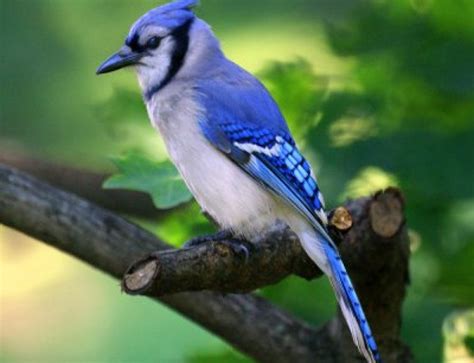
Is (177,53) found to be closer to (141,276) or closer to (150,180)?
(150,180)

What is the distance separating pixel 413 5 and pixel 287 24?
834 mm

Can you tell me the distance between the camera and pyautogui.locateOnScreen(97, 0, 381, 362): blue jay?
2295 mm

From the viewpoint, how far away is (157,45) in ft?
8.29

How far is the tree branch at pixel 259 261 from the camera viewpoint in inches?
89.7

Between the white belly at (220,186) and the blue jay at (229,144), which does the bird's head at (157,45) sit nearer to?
the blue jay at (229,144)

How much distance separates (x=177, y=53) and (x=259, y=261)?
554mm

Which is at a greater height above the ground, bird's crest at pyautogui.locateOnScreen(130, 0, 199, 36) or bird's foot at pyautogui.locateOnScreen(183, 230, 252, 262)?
bird's crest at pyautogui.locateOnScreen(130, 0, 199, 36)

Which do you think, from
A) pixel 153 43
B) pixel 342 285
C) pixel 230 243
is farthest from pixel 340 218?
pixel 153 43

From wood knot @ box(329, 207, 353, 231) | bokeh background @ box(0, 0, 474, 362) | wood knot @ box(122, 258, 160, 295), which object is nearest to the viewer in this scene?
wood knot @ box(122, 258, 160, 295)

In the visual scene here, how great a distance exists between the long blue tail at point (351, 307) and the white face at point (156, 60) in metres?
0.54

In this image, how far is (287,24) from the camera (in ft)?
11.6

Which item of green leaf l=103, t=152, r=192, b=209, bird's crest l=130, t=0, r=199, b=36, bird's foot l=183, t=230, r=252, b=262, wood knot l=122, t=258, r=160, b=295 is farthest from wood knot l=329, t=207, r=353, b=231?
bird's crest l=130, t=0, r=199, b=36

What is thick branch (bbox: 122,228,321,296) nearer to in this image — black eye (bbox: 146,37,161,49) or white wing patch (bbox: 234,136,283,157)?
white wing patch (bbox: 234,136,283,157)

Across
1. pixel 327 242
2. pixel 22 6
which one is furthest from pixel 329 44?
pixel 22 6
